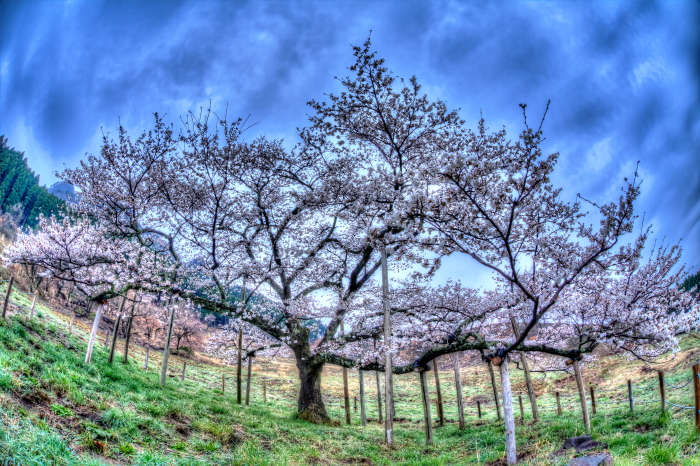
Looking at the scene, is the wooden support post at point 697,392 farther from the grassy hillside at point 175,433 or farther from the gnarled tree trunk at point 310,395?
the gnarled tree trunk at point 310,395

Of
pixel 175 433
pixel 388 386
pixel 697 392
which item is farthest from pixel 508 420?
pixel 175 433

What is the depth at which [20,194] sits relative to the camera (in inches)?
2400

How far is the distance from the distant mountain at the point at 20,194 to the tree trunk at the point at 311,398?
58.9 m

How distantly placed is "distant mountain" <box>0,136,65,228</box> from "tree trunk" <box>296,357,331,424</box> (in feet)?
193

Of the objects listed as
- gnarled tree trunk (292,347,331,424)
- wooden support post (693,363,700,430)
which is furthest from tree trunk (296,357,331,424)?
wooden support post (693,363,700,430)

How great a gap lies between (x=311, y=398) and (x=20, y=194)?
7701 centimetres

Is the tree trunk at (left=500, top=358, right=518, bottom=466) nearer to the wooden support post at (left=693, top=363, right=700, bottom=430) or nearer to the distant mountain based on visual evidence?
the wooden support post at (left=693, top=363, right=700, bottom=430)

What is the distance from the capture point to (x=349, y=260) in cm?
1587

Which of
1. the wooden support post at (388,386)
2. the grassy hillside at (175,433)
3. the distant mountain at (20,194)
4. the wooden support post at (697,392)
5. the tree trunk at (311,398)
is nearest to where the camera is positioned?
the grassy hillside at (175,433)

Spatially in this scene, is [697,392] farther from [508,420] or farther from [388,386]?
[388,386]

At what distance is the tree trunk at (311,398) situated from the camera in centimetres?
1412

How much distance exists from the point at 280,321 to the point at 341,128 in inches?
350

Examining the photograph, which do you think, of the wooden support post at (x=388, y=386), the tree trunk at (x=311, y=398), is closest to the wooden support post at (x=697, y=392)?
the wooden support post at (x=388, y=386)

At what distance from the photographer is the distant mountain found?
183 ft
